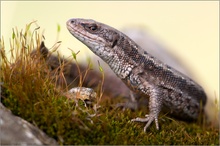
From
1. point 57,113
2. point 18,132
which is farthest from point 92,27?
point 18,132

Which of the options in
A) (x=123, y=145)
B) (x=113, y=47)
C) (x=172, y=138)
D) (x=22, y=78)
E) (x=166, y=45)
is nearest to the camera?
(x=123, y=145)

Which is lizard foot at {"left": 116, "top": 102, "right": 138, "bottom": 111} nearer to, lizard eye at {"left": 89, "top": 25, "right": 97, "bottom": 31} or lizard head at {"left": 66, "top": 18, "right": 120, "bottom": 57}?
lizard head at {"left": 66, "top": 18, "right": 120, "bottom": 57}

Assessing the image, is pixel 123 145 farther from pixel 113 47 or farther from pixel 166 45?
pixel 166 45

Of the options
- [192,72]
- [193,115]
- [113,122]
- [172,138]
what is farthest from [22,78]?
[192,72]

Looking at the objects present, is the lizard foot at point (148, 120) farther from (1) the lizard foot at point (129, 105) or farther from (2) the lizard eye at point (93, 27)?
(2) the lizard eye at point (93, 27)

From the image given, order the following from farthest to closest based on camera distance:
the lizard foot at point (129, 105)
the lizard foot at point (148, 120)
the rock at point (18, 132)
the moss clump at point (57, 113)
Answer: the lizard foot at point (129, 105)
the lizard foot at point (148, 120)
the moss clump at point (57, 113)
the rock at point (18, 132)

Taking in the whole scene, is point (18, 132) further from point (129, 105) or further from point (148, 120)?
point (129, 105)

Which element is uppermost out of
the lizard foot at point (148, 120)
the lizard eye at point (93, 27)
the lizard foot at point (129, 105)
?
the lizard eye at point (93, 27)

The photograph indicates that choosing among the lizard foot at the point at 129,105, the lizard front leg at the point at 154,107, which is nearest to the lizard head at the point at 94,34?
the lizard front leg at the point at 154,107
